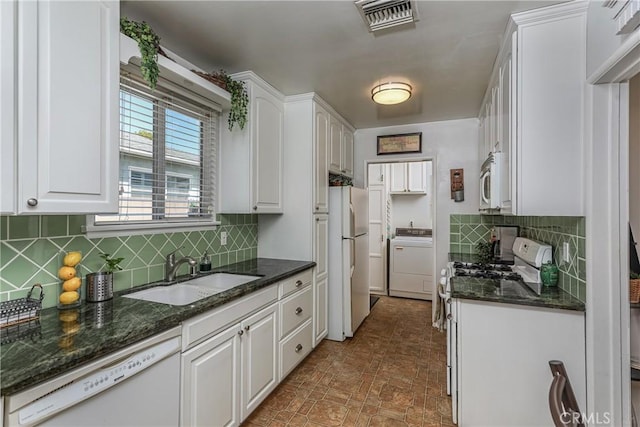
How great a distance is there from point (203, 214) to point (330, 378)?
1636 mm

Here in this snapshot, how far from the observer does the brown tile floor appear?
6.63 feet

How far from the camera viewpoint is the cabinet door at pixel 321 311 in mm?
2930

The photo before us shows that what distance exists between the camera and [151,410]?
1.28 meters

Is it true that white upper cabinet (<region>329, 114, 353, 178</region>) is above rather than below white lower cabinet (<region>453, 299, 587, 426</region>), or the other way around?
above

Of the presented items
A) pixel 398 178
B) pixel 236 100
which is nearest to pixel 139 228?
pixel 236 100

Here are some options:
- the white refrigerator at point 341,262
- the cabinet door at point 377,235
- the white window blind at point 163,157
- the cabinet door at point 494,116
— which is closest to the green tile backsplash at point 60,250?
the white window blind at point 163,157

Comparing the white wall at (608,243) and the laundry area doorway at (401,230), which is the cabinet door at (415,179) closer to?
the laundry area doorway at (401,230)

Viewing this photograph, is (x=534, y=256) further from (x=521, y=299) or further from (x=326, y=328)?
(x=326, y=328)

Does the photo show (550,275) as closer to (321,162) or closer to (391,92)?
(391,92)

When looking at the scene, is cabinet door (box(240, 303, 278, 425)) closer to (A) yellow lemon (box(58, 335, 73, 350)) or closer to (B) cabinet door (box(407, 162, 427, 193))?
(A) yellow lemon (box(58, 335, 73, 350))

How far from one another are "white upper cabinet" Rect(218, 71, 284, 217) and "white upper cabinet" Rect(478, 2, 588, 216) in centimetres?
175

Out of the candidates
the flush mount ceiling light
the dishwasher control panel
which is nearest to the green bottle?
the flush mount ceiling light

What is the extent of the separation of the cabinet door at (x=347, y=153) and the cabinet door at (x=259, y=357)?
6.55 ft

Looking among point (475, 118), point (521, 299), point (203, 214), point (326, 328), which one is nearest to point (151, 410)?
Answer: point (203, 214)
